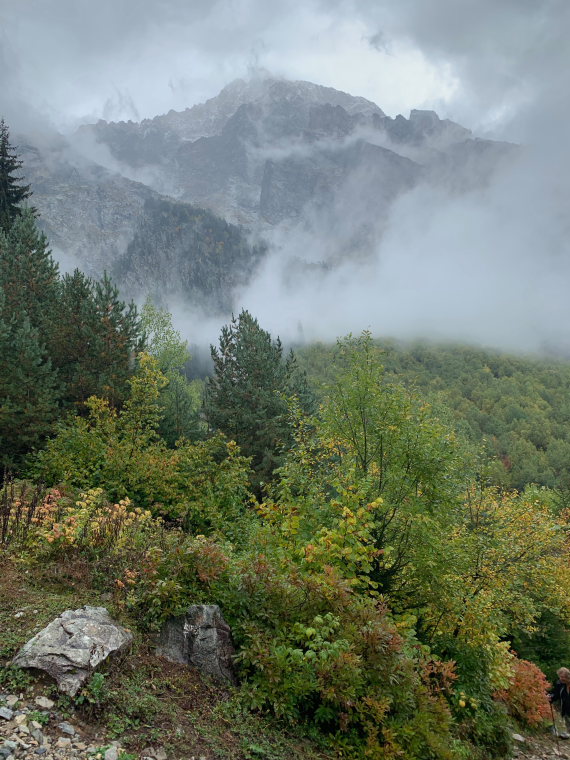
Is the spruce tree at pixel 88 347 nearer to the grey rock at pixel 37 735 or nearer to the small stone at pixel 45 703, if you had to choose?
the small stone at pixel 45 703

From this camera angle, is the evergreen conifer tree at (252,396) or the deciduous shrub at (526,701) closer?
the deciduous shrub at (526,701)

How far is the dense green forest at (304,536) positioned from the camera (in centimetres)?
665

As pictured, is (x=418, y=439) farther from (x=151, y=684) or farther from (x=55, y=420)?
(x=55, y=420)

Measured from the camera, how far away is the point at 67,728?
4871mm

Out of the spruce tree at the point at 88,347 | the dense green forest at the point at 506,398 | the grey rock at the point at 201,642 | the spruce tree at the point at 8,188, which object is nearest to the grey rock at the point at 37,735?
the grey rock at the point at 201,642

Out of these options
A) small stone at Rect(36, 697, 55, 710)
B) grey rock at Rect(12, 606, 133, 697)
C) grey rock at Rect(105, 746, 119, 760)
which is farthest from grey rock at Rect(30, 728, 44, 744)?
grey rock at Rect(105, 746, 119, 760)

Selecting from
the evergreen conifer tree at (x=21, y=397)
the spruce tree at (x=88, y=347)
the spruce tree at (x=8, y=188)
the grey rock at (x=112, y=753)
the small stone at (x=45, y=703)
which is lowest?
the grey rock at (x=112, y=753)

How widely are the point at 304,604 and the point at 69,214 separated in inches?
8364

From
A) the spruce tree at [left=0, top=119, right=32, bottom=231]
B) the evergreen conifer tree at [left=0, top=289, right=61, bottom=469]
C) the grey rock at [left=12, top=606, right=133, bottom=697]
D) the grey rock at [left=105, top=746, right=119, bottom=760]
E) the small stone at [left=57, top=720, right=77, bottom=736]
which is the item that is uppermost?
the spruce tree at [left=0, top=119, right=32, bottom=231]

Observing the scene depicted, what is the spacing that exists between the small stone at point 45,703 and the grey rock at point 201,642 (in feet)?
5.96

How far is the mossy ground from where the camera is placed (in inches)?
205

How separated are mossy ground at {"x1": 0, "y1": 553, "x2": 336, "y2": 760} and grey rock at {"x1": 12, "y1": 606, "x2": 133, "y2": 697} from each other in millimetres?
142

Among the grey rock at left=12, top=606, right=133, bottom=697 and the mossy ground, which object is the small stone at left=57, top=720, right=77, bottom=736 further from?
the grey rock at left=12, top=606, right=133, bottom=697

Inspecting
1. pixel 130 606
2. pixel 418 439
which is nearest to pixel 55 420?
pixel 130 606
